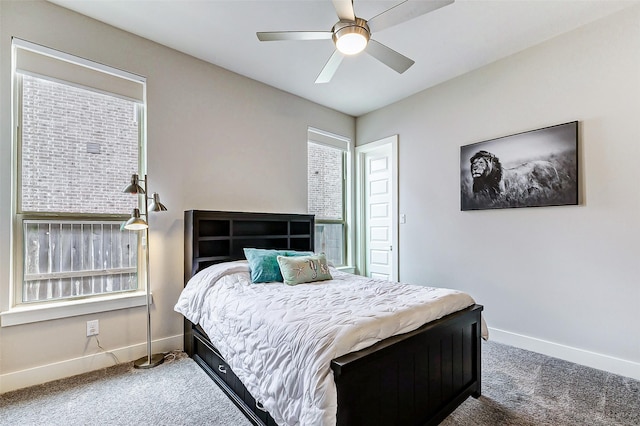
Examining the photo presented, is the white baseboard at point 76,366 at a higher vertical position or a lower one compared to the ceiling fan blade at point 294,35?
lower

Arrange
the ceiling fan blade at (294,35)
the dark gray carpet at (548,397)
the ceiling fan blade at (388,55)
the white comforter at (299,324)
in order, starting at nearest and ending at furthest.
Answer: the white comforter at (299,324)
the dark gray carpet at (548,397)
the ceiling fan blade at (294,35)
the ceiling fan blade at (388,55)

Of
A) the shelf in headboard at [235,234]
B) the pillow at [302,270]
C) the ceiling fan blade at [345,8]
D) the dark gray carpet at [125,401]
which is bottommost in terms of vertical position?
the dark gray carpet at [125,401]

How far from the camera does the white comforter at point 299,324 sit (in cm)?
135

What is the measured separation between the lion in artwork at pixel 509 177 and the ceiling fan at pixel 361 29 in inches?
62.0

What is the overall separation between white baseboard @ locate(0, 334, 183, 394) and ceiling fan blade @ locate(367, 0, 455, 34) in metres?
3.13

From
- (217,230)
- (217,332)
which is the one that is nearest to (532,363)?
(217,332)

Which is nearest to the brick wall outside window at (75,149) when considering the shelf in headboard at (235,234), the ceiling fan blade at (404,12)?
the shelf in headboard at (235,234)

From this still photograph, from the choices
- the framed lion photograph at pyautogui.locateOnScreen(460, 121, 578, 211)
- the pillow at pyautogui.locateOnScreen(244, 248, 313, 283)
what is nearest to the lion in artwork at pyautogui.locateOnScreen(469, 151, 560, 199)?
the framed lion photograph at pyautogui.locateOnScreen(460, 121, 578, 211)

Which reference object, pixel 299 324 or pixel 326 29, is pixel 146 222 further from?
pixel 326 29

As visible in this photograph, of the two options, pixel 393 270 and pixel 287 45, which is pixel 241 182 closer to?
pixel 287 45

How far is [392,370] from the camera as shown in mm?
1537

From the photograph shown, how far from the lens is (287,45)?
2.91 metres

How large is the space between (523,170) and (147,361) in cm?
382

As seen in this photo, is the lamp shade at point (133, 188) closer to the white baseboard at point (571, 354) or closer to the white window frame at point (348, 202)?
the white window frame at point (348, 202)
